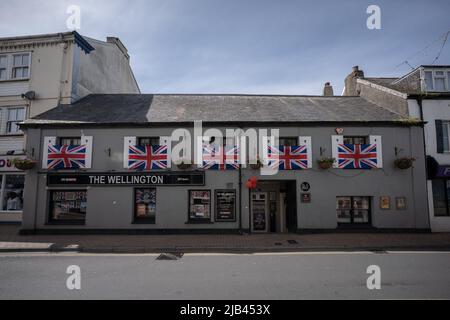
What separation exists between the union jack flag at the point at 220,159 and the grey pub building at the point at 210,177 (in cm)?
5

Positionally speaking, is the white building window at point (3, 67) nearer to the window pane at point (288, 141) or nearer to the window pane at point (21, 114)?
the window pane at point (21, 114)

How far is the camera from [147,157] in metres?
14.2

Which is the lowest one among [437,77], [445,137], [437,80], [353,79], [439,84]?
[445,137]

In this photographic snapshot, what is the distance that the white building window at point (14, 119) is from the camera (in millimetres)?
16500

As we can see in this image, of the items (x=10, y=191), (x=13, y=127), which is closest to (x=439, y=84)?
(x=13, y=127)

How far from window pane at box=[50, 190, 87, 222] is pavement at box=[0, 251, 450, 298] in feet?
13.9

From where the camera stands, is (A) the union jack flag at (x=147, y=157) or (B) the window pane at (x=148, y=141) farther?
(B) the window pane at (x=148, y=141)

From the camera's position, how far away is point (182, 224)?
45.7 ft

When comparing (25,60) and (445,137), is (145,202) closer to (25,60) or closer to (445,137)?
(25,60)

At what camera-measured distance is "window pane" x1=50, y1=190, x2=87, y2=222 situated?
14367mm

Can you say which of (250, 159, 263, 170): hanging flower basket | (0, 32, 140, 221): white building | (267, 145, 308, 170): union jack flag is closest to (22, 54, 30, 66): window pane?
(0, 32, 140, 221): white building

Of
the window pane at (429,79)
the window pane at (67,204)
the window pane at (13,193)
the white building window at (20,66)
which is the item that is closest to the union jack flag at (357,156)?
the window pane at (429,79)

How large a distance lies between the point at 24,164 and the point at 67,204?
2810mm
